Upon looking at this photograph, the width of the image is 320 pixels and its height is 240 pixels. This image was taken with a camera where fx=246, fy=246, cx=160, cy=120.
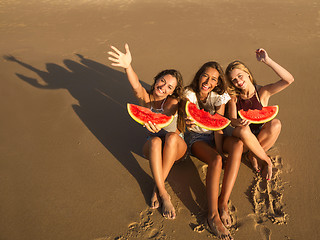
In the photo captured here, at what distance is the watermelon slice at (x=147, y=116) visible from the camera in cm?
362

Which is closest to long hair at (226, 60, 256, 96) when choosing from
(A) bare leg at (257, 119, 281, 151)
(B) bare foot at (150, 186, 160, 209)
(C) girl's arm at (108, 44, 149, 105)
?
(A) bare leg at (257, 119, 281, 151)

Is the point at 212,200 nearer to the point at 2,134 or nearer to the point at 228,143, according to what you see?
the point at 228,143

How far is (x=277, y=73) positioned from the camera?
3848 millimetres

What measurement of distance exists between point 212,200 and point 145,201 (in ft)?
3.21

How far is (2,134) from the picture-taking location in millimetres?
4805

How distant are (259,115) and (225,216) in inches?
61.5

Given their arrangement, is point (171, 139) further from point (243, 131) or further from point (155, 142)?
point (243, 131)

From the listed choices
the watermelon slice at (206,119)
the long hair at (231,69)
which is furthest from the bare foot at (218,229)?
the long hair at (231,69)

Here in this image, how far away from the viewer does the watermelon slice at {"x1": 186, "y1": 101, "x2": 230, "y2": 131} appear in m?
3.54

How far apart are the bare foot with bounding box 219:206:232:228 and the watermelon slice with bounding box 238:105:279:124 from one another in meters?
1.30

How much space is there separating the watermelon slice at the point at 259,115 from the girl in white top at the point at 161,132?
100 cm

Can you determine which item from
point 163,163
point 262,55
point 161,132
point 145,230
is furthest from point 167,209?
point 262,55

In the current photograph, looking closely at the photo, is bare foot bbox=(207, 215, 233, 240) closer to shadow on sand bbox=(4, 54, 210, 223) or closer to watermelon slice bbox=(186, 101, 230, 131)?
shadow on sand bbox=(4, 54, 210, 223)

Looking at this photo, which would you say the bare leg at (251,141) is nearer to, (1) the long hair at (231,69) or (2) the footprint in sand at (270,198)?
(2) the footprint in sand at (270,198)
